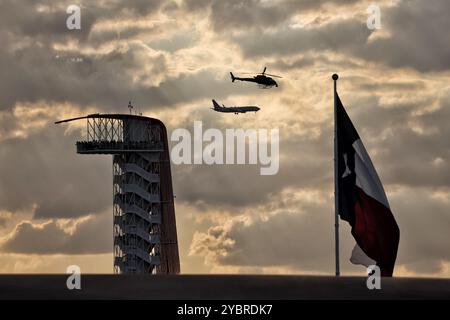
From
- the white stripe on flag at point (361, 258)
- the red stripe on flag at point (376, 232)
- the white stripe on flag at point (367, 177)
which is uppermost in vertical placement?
the white stripe on flag at point (367, 177)

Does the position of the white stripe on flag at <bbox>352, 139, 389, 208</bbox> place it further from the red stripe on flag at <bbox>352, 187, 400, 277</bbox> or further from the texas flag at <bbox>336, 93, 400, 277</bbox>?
the red stripe on flag at <bbox>352, 187, 400, 277</bbox>

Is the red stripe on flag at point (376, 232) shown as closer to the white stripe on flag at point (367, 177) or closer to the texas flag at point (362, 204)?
the texas flag at point (362, 204)

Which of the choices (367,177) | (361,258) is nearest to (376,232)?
(361,258)

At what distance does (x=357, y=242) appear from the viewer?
4931 inches

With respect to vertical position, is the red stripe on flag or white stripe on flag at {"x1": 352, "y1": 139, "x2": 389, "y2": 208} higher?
white stripe on flag at {"x1": 352, "y1": 139, "x2": 389, "y2": 208}

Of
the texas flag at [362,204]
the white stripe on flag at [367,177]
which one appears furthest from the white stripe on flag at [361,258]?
the white stripe on flag at [367,177]

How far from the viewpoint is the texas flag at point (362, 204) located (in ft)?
412

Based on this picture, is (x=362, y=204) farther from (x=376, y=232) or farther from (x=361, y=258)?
(x=361, y=258)

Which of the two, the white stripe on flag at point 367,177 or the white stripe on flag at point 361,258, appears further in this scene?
the white stripe on flag at point 367,177

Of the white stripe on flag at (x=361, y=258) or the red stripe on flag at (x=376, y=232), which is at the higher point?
the red stripe on flag at (x=376, y=232)

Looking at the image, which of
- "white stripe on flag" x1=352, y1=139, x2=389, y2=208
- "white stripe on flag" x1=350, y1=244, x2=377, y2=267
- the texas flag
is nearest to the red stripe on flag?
the texas flag

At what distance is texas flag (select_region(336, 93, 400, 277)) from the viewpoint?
126m
